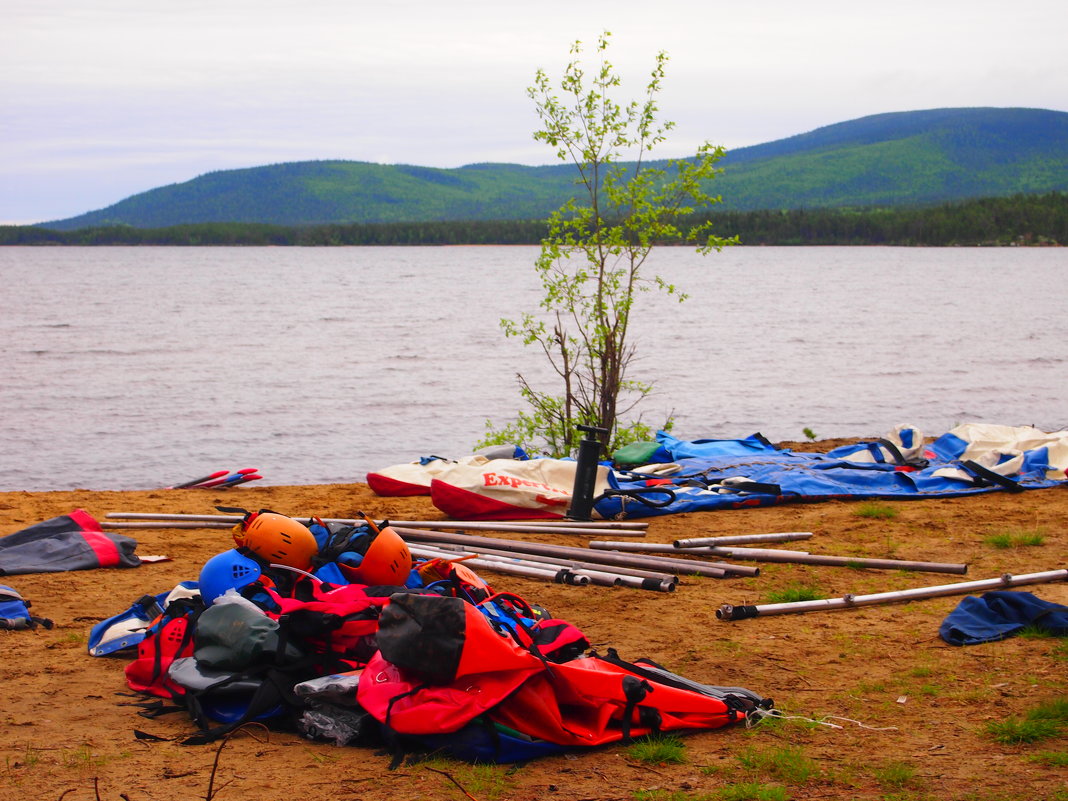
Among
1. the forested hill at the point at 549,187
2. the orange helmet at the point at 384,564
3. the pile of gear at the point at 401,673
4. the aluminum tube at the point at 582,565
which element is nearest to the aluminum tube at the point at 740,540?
the aluminum tube at the point at 582,565

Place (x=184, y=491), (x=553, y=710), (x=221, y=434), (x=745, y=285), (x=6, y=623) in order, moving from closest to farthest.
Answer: (x=553, y=710), (x=6, y=623), (x=184, y=491), (x=221, y=434), (x=745, y=285)

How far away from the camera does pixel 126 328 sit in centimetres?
4175

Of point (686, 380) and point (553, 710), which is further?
point (686, 380)

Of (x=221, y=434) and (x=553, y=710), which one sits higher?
(x=553, y=710)

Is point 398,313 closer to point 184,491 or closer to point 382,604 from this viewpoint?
point 184,491

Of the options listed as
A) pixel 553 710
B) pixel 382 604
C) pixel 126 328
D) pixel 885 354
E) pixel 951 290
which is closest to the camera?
pixel 553 710

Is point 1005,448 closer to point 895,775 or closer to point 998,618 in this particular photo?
point 998,618

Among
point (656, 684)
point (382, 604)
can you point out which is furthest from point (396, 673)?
point (656, 684)

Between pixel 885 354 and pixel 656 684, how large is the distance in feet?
93.8

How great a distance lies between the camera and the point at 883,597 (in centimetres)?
675

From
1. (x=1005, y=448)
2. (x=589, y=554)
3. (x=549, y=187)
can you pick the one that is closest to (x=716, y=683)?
(x=589, y=554)

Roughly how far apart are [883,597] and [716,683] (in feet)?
5.97

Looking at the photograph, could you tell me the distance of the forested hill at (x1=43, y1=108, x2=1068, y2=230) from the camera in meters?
170

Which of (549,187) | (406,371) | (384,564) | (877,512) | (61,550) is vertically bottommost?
(406,371)
